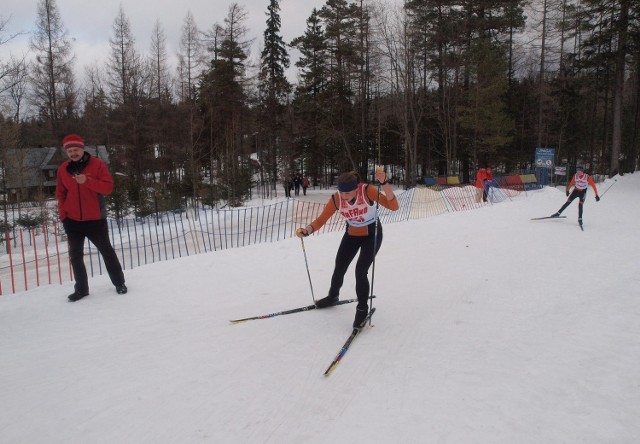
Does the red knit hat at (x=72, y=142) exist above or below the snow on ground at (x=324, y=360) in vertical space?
above

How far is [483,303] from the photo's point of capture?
5074 mm

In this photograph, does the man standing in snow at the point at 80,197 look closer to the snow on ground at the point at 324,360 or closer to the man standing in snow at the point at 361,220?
the snow on ground at the point at 324,360

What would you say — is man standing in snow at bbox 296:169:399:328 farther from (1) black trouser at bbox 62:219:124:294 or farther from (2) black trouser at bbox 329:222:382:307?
(1) black trouser at bbox 62:219:124:294

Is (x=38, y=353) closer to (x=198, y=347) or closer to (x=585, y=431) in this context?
(x=198, y=347)

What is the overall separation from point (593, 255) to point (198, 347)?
750 cm

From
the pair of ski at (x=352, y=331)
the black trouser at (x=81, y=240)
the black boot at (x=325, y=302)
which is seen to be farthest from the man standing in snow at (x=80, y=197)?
the black boot at (x=325, y=302)

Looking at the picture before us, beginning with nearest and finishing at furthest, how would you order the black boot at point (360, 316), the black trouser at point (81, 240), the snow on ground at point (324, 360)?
the snow on ground at point (324, 360)
the black boot at point (360, 316)
the black trouser at point (81, 240)

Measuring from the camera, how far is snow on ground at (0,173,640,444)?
268 centimetres

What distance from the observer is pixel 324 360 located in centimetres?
361

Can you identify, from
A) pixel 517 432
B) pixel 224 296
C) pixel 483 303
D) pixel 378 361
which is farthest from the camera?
pixel 224 296

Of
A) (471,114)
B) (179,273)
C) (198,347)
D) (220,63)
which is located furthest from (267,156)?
(198,347)

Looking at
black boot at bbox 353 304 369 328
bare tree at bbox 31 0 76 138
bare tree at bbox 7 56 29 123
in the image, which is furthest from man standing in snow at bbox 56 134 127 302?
bare tree at bbox 31 0 76 138

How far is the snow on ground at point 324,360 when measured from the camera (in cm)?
268

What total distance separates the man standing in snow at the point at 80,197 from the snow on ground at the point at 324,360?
31.4 inches
